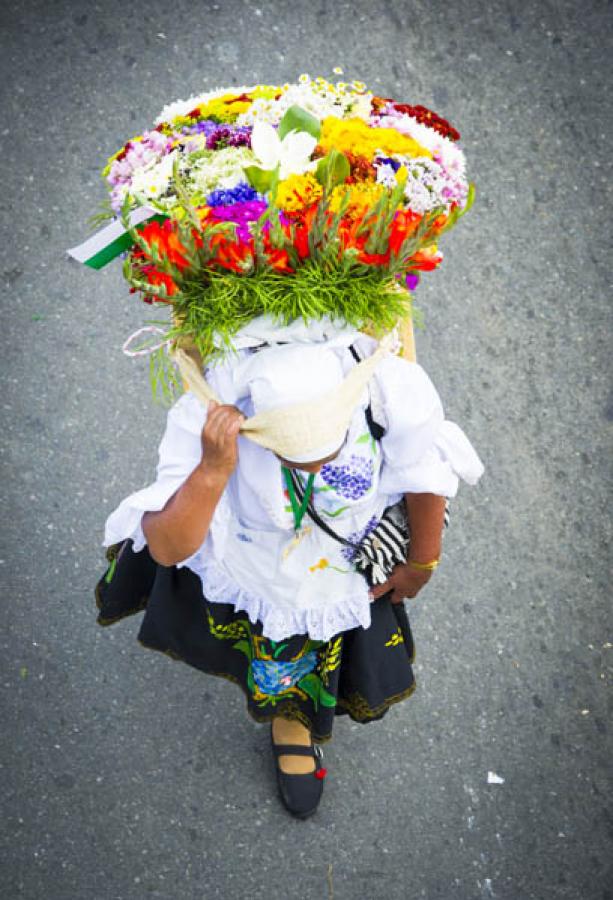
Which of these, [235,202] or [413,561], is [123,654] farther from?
[235,202]

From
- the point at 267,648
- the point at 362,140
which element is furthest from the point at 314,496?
the point at 362,140

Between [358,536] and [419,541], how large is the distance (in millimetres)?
151

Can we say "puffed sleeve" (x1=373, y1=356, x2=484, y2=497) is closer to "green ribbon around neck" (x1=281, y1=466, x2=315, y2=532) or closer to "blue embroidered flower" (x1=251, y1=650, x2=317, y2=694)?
"green ribbon around neck" (x1=281, y1=466, x2=315, y2=532)

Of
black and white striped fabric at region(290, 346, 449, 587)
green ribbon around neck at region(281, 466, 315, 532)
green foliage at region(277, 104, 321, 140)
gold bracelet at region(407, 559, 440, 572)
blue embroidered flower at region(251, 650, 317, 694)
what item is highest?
green foliage at region(277, 104, 321, 140)

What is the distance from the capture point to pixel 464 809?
2604 millimetres

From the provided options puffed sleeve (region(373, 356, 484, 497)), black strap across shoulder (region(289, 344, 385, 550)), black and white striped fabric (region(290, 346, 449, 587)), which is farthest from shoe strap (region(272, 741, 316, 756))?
puffed sleeve (region(373, 356, 484, 497))

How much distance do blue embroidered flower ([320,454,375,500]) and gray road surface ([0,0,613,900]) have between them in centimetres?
132

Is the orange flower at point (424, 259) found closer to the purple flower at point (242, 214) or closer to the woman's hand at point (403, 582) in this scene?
the purple flower at point (242, 214)

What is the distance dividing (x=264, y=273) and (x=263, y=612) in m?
0.94

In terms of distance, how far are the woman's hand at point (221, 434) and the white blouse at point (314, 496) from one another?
0.04 metres

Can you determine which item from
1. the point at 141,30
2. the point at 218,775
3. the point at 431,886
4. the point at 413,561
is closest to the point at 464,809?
the point at 431,886

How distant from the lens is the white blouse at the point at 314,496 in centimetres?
157

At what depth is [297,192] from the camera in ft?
4.29

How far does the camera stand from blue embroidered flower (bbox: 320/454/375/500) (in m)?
1.63
